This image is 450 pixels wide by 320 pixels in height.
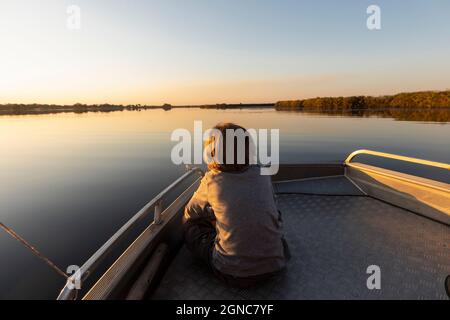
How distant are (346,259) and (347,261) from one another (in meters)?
0.04

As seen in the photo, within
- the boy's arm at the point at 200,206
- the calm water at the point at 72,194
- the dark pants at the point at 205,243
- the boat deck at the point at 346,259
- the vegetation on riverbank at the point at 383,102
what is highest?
the vegetation on riverbank at the point at 383,102

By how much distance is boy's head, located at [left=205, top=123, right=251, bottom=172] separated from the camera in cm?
224

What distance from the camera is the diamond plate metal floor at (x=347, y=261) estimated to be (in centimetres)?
255

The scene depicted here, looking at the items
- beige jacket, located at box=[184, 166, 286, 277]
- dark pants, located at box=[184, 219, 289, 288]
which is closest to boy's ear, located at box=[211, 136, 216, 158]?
beige jacket, located at box=[184, 166, 286, 277]

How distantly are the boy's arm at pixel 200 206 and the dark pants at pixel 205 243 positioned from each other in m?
0.09

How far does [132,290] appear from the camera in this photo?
2.25 m

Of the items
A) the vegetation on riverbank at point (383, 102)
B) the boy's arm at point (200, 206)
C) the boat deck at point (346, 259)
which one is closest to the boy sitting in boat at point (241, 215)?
the boy's arm at point (200, 206)

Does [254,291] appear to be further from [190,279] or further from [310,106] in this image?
[310,106]

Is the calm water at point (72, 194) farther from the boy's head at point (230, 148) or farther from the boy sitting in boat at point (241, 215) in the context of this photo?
the boy's head at point (230, 148)

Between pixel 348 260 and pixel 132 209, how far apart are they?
8220mm

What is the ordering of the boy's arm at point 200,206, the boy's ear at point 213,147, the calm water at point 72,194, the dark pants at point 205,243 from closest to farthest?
the boy's ear at point 213,147, the dark pants at point 205,243, the boy's arm at point 200,206, the calm water at point 72,194

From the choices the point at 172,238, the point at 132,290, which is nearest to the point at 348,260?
the point at 172,238

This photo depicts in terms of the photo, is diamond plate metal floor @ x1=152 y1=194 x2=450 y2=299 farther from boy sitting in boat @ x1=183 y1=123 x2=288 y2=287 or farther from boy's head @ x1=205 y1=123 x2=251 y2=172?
boy's head @ x1=205 y1=123 x2=251 y2=172
